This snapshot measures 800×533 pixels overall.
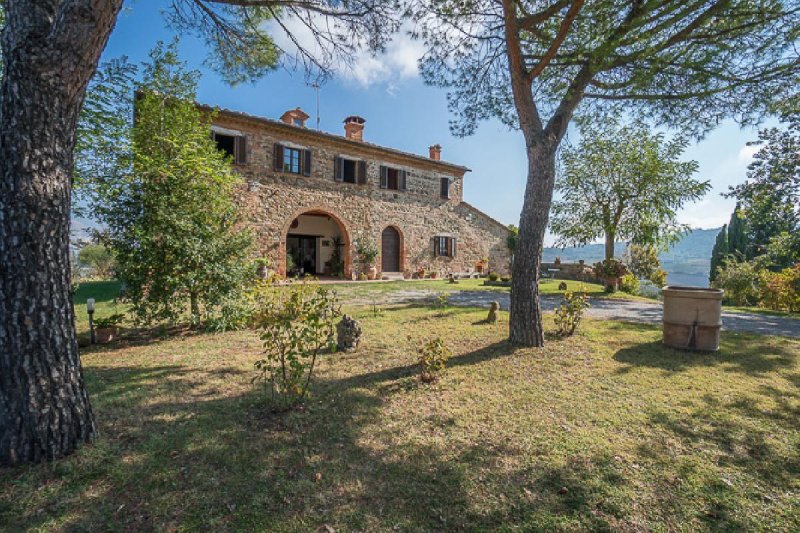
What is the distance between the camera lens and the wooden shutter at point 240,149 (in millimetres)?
12938

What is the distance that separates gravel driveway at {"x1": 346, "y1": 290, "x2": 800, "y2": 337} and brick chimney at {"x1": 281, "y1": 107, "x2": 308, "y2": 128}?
9.67 metres

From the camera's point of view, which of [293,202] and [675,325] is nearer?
[675,325]

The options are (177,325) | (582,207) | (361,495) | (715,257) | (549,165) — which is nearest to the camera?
(361,495)

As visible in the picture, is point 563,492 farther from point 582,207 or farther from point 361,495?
point 582,207

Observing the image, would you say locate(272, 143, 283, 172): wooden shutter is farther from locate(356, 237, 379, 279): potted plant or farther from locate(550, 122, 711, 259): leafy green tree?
locate(550, 122, 711, 259): leafy green tree

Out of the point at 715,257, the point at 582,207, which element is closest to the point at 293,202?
the point at 582,207

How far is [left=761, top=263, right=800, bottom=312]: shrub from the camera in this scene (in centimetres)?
1065

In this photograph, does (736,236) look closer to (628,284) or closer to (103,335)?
(628,284)

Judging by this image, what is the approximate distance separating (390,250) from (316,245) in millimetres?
3965

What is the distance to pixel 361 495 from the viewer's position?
1980mm

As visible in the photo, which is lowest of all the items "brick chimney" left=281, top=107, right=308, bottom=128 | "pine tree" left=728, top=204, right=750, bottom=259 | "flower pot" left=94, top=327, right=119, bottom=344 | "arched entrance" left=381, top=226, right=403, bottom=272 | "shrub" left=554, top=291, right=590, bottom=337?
"flower pot" left=94, top=327, right=119, bottom=344

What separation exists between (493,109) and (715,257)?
Result: 30.5 m

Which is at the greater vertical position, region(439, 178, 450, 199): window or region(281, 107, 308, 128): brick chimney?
region(281, 107, 308, 128): brick chimney

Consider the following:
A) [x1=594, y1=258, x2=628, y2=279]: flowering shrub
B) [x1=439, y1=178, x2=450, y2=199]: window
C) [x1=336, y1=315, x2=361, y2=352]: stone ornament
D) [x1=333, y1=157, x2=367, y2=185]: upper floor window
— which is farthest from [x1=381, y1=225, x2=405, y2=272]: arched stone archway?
[x1=336, y1=315, x2=361, y2=352]: stone ornament
